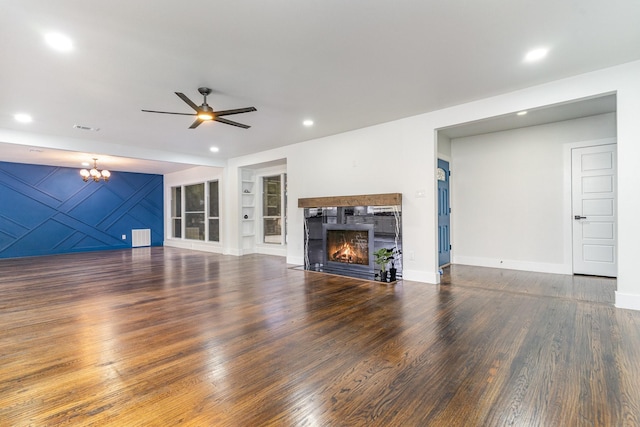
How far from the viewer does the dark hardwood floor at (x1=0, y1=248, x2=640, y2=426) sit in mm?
1637

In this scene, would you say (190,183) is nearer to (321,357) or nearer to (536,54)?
(321,357)

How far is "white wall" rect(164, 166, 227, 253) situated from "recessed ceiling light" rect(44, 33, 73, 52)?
5.81 metres

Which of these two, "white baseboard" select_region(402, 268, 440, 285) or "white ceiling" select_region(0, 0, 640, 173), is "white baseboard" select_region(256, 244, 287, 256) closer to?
"white baseboard" select_region(402, 268, 440, 285)

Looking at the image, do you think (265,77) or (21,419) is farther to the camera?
(265,77)

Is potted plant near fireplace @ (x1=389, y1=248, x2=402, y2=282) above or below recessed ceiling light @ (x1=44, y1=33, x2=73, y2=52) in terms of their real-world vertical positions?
below

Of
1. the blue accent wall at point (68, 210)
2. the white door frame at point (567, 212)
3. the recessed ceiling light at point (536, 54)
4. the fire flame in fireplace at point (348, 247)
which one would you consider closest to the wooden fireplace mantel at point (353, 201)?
the fire flame in fireplace at point (348, 247)

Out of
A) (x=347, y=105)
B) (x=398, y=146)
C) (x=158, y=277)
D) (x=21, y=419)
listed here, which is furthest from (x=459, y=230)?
(x=21, y=419)

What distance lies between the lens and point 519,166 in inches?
220

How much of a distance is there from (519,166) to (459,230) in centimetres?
161

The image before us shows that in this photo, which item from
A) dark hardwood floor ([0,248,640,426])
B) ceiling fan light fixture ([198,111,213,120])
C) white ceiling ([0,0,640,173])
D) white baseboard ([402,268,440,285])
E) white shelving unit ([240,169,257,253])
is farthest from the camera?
white shelving unit ([240,169,257,253])

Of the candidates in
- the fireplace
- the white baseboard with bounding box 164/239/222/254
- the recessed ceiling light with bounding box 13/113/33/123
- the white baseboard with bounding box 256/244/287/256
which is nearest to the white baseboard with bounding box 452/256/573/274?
the fireplace

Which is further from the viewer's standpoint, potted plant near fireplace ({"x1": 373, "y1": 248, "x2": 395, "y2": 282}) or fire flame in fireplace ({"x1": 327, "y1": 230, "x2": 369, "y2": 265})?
fire flame in fireplace ({"x1": 327, "y1": 230, "x2": 369, "y2": 265})

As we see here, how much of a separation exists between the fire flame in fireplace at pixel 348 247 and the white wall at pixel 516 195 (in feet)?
7.63

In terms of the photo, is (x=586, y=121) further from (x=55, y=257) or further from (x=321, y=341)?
(x=55, y=257)
